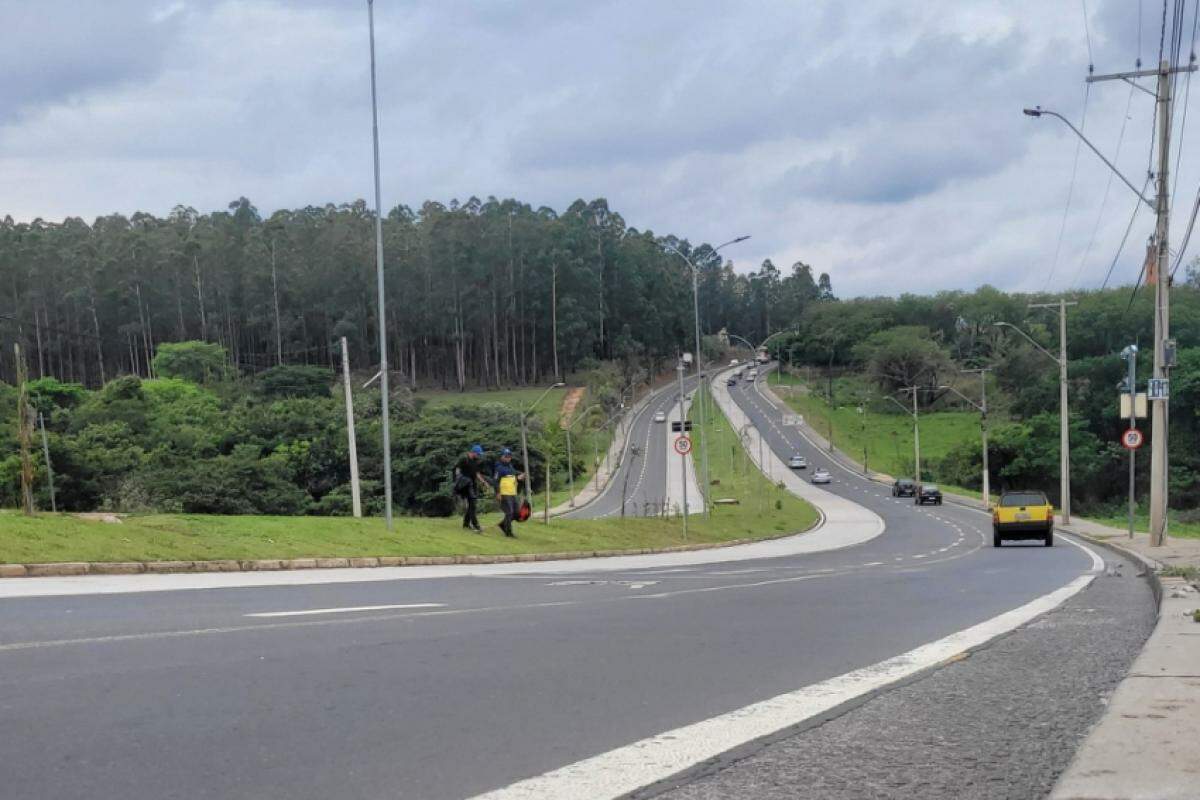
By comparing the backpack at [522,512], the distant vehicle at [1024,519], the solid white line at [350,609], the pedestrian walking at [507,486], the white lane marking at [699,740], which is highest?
the white lane marking at [699,740]

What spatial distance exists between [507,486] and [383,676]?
1925 centimetres

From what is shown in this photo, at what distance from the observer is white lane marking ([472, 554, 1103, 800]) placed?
5.14 meters

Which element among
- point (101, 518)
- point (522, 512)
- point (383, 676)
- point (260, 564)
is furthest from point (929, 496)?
point (383, 676)

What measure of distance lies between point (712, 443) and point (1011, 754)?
110439mm

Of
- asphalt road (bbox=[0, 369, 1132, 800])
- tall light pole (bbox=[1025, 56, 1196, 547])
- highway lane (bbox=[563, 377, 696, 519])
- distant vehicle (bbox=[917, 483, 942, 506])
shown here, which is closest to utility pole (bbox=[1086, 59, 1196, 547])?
tall light pole (bbox=[1025, 56, 1196, 547])

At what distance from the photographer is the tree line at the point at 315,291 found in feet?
370

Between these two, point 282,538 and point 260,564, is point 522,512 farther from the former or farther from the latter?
point 260,564

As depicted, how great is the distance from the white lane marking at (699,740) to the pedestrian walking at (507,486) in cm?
1727

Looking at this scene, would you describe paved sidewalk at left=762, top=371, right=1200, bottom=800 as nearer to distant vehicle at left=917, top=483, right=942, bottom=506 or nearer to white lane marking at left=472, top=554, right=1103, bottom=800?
white lane marking at left=472, top=554, right=1103, bottom=800

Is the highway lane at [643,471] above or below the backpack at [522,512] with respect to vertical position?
below

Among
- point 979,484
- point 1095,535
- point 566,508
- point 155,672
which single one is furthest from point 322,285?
point 155,672

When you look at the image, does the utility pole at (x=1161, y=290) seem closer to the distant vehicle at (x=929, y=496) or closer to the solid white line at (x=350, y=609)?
the solid white line at (x=350, y=609)

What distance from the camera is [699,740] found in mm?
6129

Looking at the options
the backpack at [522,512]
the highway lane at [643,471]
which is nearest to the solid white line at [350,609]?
the backpack at [522,512]
